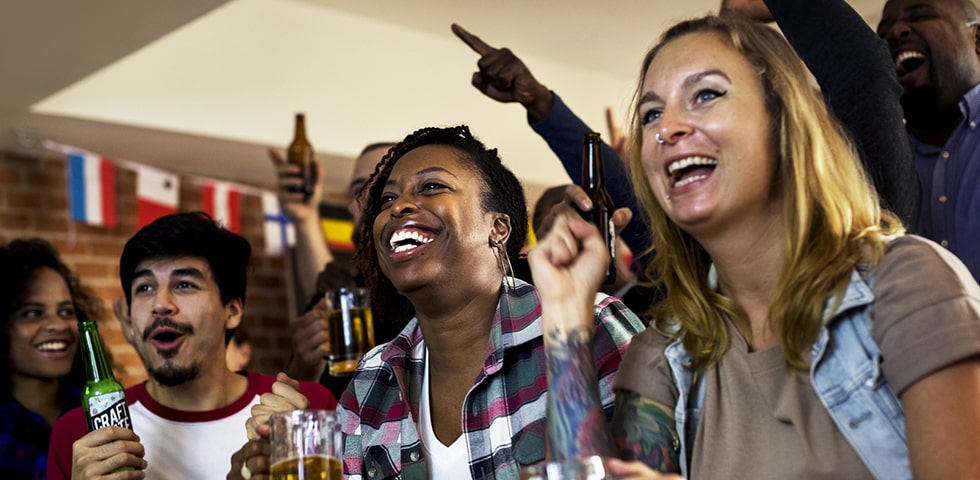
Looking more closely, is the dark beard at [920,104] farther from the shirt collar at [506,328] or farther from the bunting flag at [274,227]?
the bunting flag at [274,227]

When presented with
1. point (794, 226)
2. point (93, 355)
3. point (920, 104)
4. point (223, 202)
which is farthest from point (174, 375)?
point (223, 202)

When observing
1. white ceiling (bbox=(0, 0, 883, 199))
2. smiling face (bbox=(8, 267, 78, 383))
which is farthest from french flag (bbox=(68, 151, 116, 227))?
smiling face (bbox=(8, 267, 78, 383))

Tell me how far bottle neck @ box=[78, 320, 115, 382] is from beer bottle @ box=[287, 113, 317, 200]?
2011 millimetres

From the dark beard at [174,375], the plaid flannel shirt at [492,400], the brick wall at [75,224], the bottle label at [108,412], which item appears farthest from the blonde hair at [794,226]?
the brick wall at [75,224]

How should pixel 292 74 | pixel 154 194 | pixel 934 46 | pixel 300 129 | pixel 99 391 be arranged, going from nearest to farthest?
pixel 99 391 < pixel 934 46 < pixel 300 129 < pixel 292 74 < pixel 154 194

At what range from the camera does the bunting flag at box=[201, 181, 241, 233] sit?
16.8ft

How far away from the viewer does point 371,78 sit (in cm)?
494

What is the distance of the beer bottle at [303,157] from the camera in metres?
4.15

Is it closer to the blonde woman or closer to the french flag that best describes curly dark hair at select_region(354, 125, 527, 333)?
the blonde woman

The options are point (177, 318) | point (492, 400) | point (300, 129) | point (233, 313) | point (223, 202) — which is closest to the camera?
point (492, 400)

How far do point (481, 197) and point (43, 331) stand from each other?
1530 mm

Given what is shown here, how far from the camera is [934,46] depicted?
2412 mm

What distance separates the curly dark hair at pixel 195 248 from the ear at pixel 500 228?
0.83m

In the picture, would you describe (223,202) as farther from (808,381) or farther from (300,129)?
(808,381)
